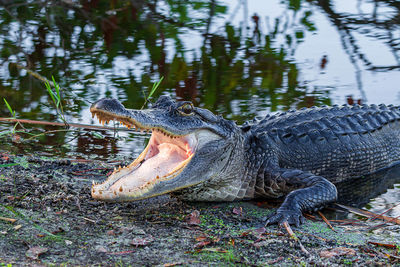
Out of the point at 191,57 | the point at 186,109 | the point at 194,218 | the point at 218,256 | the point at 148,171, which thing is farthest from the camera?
the point at 191,57

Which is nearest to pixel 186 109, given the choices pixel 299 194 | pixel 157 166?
pixel 157 166

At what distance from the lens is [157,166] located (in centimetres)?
402

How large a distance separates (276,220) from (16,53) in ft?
18.9

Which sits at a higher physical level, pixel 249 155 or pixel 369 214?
pixel 249 155

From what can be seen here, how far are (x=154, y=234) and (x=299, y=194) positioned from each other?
125 cm

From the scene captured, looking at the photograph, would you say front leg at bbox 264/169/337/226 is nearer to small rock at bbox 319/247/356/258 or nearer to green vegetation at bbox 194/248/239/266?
small rock at bbox 319/247/356/258

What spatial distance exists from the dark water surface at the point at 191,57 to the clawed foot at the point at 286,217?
38.1 inches

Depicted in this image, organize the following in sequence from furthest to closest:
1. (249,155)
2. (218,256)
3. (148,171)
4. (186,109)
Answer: (249,155), (186,109), (148,171), (218,256)

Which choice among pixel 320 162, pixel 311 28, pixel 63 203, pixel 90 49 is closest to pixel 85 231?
pixel 63 203

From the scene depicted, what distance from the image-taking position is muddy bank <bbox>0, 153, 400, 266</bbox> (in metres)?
2.99

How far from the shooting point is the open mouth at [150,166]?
11.9 feet

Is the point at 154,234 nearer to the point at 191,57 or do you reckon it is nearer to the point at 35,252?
the point at 35,252

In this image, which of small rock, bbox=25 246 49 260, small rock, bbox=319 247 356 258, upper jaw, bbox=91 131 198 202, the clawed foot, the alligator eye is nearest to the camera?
small rock, bbox=25 246 49 260

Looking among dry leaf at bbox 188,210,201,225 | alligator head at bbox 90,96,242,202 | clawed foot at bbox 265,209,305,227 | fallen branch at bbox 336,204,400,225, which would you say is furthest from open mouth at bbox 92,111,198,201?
fallen branch at bbox 336,204,400,225
